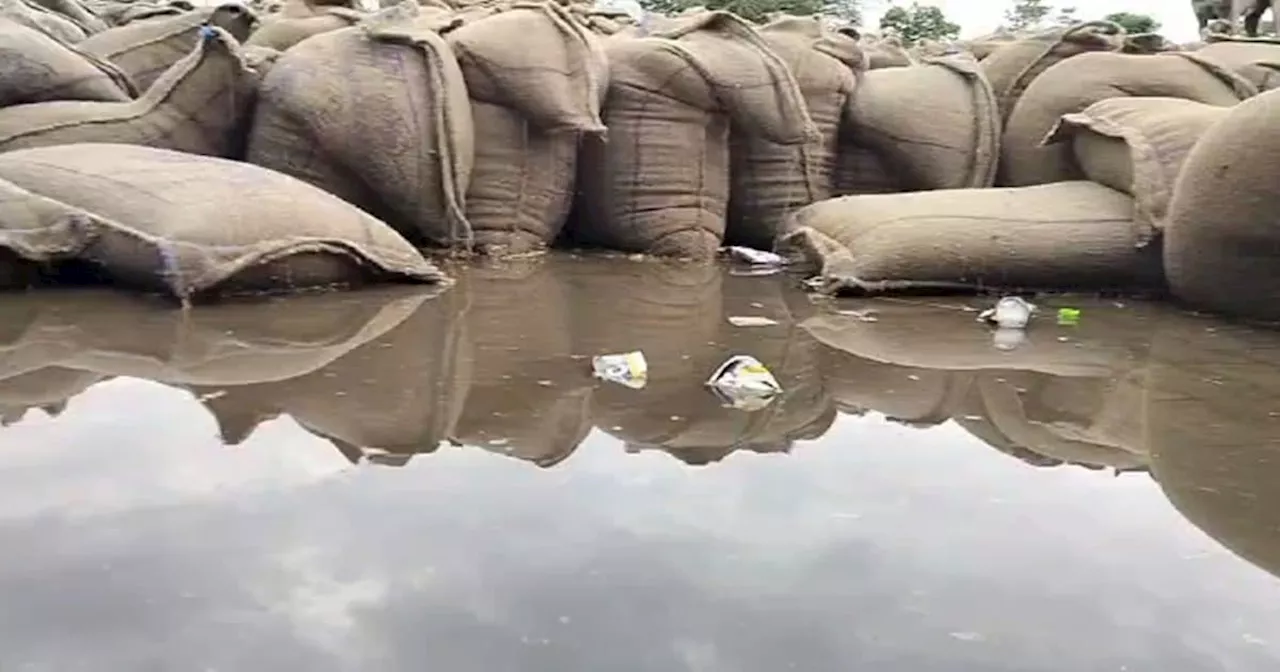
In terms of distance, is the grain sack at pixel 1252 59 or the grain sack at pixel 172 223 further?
the grain sack at pixel 1252 59

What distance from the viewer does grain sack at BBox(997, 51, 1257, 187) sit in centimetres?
360

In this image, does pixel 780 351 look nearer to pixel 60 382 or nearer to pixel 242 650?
pixel 60 382

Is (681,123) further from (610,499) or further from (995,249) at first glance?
(610,499)

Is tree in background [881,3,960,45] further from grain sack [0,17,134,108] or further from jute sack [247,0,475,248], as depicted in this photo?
grain sack [0,17,134,108]

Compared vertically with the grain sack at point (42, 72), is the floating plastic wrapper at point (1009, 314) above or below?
below

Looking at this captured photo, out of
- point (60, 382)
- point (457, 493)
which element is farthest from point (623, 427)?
point (60, 382)

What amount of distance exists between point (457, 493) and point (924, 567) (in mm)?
513

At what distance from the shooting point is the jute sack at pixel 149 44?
3648mm

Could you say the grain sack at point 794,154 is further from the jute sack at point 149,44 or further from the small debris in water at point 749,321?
the jute sack at point 149,44

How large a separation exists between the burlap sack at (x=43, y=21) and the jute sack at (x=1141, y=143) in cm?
259

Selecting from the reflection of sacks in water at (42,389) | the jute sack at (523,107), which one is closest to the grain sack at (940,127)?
the jute sack at (523,107)

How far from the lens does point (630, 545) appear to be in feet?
4.58

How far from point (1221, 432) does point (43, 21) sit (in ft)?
11.1

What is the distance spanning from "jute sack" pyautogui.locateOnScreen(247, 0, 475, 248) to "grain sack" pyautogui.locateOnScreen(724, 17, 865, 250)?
90 cm
